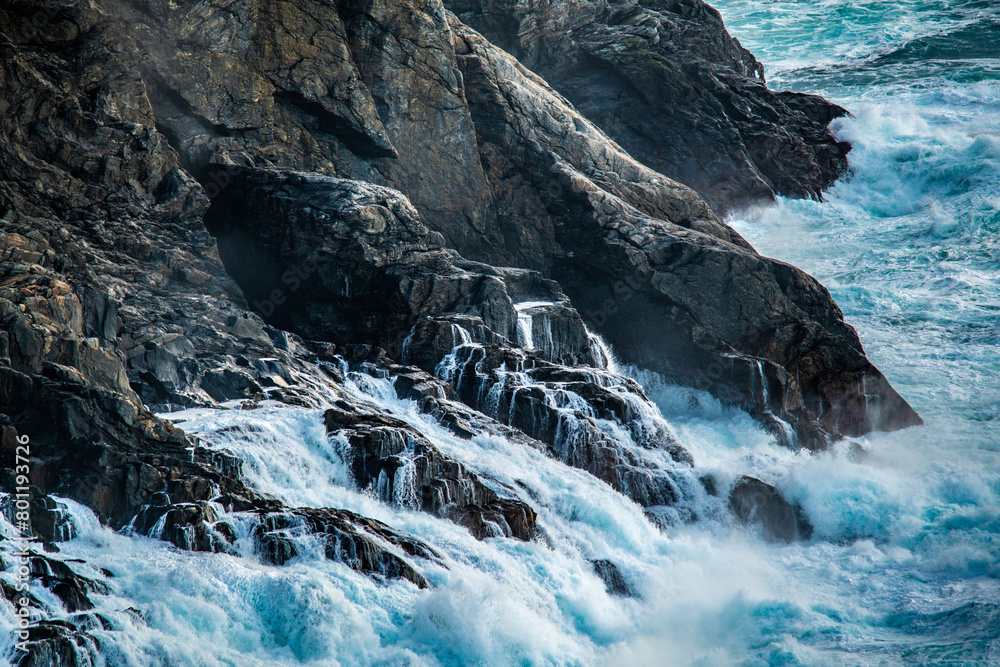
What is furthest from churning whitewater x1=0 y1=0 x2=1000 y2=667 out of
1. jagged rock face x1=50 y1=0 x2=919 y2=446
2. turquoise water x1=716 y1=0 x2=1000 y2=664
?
jagged rock face x1=50 y1=0 x2=919 y2=446

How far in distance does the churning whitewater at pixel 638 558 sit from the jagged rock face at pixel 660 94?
885 centimetres

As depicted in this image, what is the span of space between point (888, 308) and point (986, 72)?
23832mm

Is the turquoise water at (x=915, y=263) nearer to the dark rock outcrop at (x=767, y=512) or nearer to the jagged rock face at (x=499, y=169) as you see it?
the dark rock outcrop at (x=767, y=512)

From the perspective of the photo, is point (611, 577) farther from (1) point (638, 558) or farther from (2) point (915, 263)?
(2) point (915, 263)

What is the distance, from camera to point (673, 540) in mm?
18391

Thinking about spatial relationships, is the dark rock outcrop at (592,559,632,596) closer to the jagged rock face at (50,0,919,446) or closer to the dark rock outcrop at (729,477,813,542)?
the dark rock outcrop at (729,477,813,542)

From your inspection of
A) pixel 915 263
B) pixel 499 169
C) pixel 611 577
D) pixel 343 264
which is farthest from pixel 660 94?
pixel 611 577

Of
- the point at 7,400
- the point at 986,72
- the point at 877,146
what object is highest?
the point at 986,72

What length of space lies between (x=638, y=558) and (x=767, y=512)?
171 inches

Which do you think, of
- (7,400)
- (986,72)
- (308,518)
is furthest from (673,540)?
(986,72)

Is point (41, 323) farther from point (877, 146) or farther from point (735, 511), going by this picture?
point (877, 146)

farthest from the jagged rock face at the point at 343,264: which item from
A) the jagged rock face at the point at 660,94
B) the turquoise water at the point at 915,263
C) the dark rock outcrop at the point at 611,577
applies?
the jagged rock face at the point at 660,94

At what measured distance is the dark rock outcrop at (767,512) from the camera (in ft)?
64.5

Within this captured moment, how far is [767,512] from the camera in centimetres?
1995
